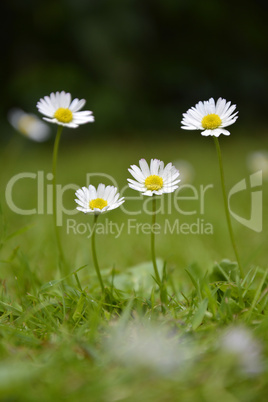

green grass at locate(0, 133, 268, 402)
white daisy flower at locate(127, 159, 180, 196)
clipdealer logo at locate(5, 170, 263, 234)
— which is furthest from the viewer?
clipdealer logo at locate(5, 170, 263, 234)

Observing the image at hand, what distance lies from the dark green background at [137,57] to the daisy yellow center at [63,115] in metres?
2.32

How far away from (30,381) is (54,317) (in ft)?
0.65

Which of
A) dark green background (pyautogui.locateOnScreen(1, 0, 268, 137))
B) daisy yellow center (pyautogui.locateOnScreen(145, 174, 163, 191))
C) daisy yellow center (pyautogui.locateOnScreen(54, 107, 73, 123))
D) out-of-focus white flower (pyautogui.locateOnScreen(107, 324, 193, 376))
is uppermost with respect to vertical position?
dark green background (pyautogui.locateOnScreen(1, 0, 268, 137))

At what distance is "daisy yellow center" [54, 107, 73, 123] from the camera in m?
0.70

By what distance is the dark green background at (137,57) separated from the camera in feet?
9.66

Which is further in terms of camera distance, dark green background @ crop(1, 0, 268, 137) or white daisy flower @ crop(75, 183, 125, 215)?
dark green background @ crop(1, 0, 268, 137)

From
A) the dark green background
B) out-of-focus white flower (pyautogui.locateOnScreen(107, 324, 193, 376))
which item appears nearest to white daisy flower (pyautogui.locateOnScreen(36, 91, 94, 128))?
out-of-focus white flower (pyautogui.locateOnScreen(107, 324, 193, 376))

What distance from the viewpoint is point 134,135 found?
10.9 ft

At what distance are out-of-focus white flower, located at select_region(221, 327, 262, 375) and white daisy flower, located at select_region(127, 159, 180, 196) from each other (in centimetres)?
22

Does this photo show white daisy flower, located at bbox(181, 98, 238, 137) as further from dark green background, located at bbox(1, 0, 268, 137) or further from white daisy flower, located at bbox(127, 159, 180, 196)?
dark green background, located at bbox(1, 0, 268, 137)

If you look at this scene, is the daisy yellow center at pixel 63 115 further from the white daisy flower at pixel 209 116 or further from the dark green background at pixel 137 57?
the dark green background at pixel 137 57

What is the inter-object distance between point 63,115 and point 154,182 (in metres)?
0.19

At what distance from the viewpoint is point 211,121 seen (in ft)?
2.19

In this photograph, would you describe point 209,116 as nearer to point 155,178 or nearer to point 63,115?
point 155,178
